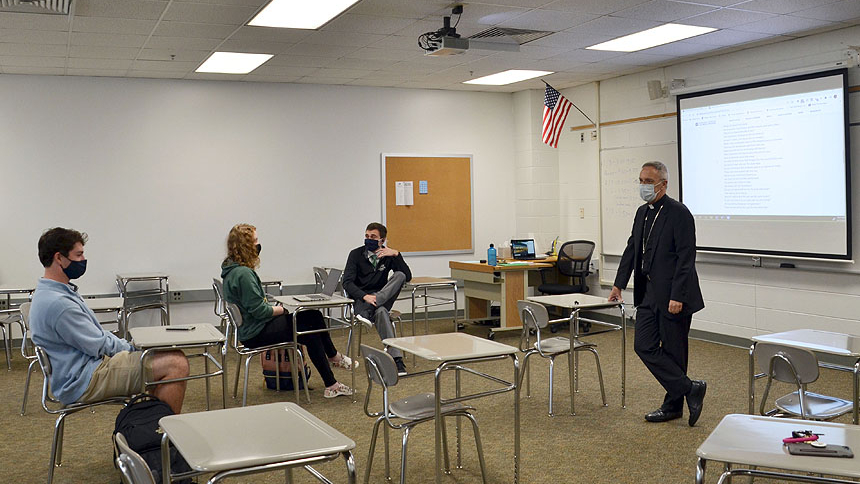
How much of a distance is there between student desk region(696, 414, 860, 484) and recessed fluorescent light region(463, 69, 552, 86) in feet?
20.7

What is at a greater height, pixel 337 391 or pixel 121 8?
pixel 121 8

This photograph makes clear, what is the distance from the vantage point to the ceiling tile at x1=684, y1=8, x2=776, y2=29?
578 centimetres

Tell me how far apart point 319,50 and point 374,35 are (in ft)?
2.68

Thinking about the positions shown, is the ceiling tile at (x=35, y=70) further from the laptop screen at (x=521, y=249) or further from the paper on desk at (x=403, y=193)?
the laptop screen at (x=521, y=249)

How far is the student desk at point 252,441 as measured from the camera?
6.95ft

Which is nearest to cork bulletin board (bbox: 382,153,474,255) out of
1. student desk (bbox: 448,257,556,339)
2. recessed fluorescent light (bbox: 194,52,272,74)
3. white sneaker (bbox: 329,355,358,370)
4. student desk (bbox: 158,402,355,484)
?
student desk (bbox: 448,257,556,339)

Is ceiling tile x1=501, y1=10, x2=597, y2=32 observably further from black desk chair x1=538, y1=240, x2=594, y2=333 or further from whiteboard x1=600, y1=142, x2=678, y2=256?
black desk chair x1=538, y1=240, x2=594, y2=333

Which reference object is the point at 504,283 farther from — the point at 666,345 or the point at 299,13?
the point at 299,13

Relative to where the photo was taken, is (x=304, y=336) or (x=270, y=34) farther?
(x=270, y=34)

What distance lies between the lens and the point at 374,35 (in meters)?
6.39

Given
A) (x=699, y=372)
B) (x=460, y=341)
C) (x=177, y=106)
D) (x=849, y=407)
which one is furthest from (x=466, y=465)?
(x=177, y=106)

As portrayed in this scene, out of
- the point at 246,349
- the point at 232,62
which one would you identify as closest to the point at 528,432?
the point at 246,349

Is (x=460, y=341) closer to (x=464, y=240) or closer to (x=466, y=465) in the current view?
(x=466, y=465)

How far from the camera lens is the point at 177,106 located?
844 cm
